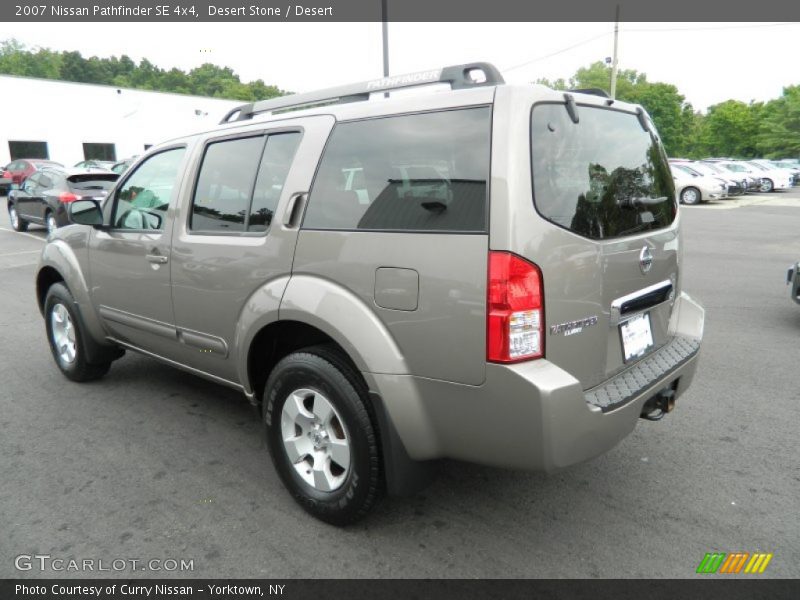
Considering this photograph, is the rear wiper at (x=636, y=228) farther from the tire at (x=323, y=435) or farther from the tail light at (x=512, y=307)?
the tire at (x=323, y=435)

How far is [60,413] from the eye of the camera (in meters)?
4.17

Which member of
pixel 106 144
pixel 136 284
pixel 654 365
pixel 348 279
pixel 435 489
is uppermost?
pixel 106 144

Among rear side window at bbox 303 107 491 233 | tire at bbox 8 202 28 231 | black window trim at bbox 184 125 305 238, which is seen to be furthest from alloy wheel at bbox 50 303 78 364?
tire at bbox 8 202 28 231

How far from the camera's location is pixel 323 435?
2.79 meters

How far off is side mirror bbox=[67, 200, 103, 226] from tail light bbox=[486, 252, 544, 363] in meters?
3.11

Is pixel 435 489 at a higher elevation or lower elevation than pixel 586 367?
lower

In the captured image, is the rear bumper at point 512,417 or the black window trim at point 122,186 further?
the black window trim at point 122,186

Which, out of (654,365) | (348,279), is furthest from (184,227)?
(654,365)

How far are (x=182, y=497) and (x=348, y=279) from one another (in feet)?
5.01

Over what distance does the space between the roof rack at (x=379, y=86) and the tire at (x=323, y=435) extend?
4.37 feet

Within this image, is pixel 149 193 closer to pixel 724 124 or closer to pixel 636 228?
pixel 636 228

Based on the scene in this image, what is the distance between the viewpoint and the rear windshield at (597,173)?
233cm

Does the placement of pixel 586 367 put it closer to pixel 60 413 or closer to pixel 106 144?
pixel 60 413

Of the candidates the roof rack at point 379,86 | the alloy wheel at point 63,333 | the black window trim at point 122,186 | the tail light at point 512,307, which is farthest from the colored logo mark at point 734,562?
the alloy wheel at point 63,333
